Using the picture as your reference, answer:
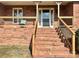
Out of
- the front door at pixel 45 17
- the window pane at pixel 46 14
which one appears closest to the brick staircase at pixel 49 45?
the front door at pixel 45 17

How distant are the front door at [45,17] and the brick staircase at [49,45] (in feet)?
14.9

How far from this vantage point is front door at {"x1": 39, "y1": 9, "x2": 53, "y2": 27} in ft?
81.6

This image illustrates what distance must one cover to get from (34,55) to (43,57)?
0.73 metres

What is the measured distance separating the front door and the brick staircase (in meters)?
4.55

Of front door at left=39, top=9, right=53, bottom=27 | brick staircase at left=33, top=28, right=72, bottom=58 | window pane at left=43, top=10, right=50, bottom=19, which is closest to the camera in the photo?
brick staircase at left=33, top=28, right=72, bottom=58

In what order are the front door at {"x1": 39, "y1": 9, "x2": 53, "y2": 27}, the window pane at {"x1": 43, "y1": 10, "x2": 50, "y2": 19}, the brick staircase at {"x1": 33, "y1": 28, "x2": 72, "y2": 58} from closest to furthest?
1. the brick staircase at {"x1": 33, "y1": 28, "x2": 72, "y2": 58}
2. the front door at {"x1": 39, "y1": 9, "x2": 53, "y2": 27}
3. the window pane at {"x1": 43, "y1": 10, "x2": 50, "y2": 19}

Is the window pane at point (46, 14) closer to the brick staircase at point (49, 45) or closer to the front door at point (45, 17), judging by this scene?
the front door at point (45, 17)

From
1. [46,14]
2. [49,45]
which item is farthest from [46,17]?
[49,45]

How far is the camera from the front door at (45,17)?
24.9 metres

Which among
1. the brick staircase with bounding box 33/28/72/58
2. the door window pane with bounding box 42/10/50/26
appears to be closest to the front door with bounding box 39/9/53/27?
the door window pane with bounding box 42/10/50/26

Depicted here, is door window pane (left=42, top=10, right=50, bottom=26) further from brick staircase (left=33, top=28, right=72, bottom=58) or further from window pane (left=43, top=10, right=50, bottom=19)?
brick staircase (left=33, top=28, right=72, bottom=58)

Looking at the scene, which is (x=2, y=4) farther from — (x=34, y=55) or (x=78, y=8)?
(x=34, y=55)

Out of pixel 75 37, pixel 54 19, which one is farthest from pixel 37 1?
pixel 75 37

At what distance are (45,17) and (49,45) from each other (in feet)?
27.0
